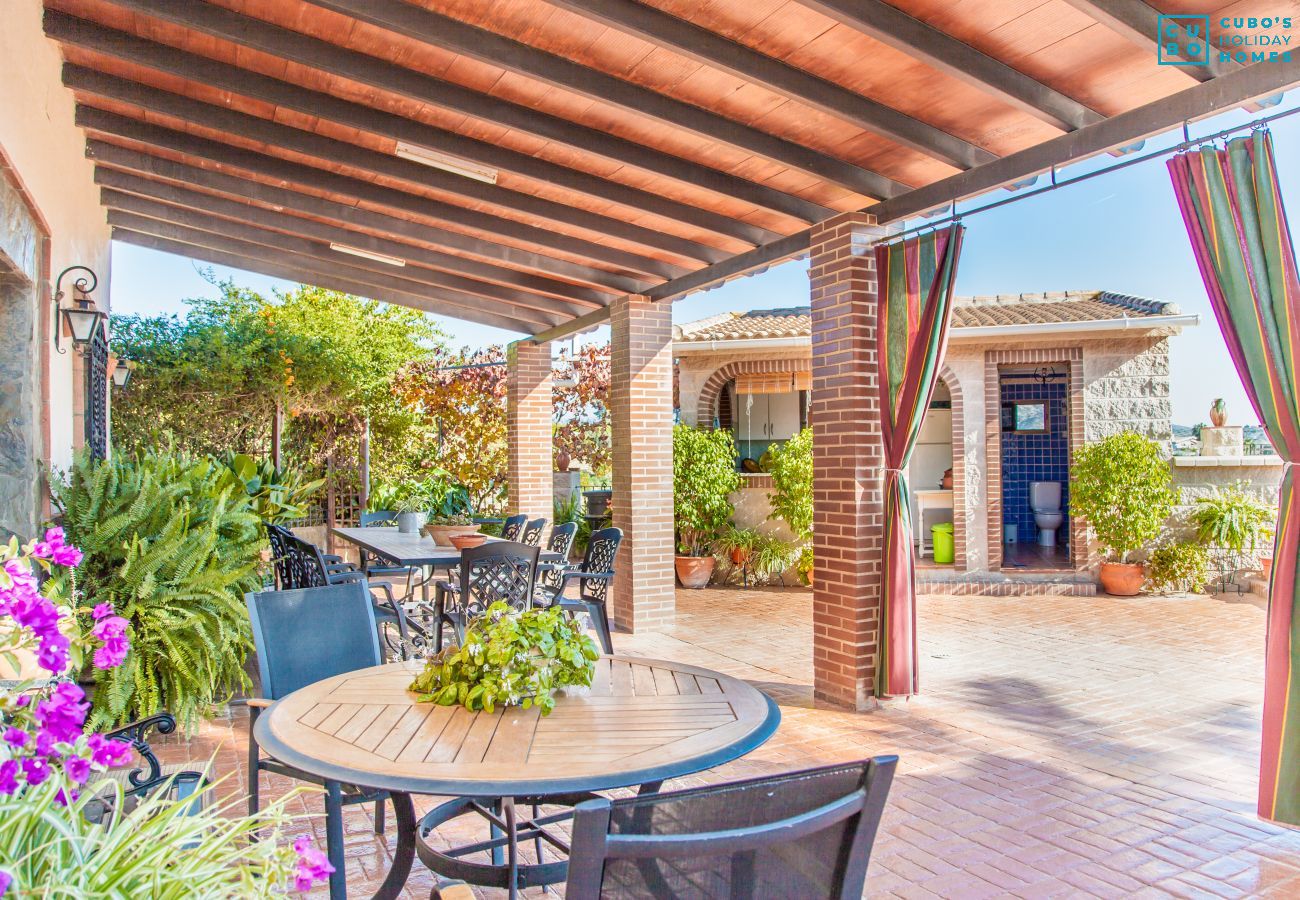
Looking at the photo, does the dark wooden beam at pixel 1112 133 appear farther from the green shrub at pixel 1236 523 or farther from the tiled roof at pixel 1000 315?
the green shrub at pixel 1236 523

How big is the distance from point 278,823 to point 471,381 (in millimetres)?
12536

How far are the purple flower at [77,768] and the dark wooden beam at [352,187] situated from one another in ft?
15.0

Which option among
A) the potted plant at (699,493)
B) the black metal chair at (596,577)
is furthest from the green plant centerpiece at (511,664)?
the potted plant at (699,493)

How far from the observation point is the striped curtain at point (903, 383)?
15.3ft

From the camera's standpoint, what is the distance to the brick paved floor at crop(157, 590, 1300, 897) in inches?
117

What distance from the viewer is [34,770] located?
1.18 m

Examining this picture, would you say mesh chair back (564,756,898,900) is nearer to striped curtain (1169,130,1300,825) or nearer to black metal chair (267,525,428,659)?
striped curtain (1169,130,1300,825)

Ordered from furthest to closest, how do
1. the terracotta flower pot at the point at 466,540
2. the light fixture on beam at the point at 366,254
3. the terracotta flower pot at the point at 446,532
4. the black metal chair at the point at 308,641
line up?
the light fixture on beam at the point at 366,254 < the terracotta flower pot at the point at 446,532 < the terracotta flower pot at the point at 466,540 < the black metal chair at the point at 308,641

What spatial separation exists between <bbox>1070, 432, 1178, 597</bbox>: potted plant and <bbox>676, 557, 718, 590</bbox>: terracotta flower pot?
416cm

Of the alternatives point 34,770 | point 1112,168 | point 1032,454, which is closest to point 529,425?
point 1112,168

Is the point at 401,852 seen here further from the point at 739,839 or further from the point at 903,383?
the point at 903,383

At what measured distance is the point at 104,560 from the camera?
441cm

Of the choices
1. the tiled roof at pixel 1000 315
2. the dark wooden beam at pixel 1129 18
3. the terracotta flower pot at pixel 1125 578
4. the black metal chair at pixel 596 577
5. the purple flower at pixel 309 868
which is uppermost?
the tiled roof at pixel 1000 315

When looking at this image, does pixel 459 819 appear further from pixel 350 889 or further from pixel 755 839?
pixel 755 839
